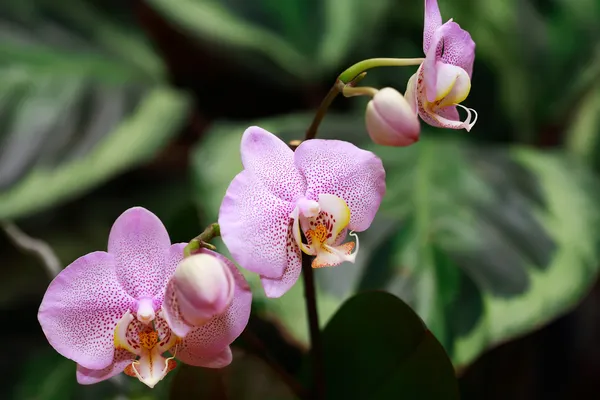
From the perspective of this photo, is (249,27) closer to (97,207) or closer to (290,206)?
(97,207)

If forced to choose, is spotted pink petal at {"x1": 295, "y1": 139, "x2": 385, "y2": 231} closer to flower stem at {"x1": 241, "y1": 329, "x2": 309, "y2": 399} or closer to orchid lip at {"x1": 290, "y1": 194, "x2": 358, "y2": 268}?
orchid lip at {"x1": 290, "y1": 194, "x2": 358, "y2": 268}

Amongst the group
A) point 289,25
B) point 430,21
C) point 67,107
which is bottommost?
point 67,107

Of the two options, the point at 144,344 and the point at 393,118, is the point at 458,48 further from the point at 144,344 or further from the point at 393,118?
the point at 144,344

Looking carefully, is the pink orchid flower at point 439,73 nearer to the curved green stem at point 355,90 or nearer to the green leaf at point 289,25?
the curved green stem at point 355,90

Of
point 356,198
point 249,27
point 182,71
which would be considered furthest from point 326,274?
point 182,71

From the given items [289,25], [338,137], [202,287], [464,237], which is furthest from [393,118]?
[289,25]

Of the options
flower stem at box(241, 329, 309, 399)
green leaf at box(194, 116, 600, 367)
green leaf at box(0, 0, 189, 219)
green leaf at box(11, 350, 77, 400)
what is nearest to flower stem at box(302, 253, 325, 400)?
flower stem at box(241, 329, 309, 399)

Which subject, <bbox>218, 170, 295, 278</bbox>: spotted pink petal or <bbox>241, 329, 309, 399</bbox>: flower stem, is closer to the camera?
<bbox>218, 170, 295, 278</bbox>: spotted pink petal

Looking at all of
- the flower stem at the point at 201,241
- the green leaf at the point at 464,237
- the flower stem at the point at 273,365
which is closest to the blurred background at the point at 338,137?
the green leaf at the point at 464,237
